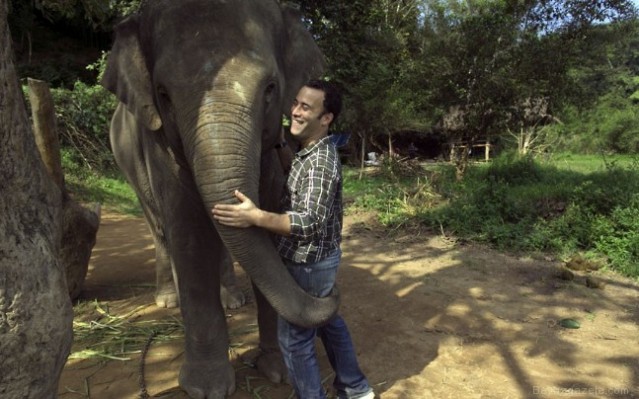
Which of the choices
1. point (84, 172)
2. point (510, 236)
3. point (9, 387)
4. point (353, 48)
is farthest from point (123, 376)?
point (353, 48)

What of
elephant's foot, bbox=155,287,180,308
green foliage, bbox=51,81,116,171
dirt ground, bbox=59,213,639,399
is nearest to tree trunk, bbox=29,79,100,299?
dirt ground, bbox=59,213,639,399

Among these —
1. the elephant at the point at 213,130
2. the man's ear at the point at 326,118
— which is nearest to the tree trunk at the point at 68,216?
the elephant at the point at 213,130

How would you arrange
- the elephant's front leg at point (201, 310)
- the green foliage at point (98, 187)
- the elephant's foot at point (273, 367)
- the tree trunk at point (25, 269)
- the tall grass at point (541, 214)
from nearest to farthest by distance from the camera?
the tree trunk at point (25, 269) < the elephant's front leg at point (201, 310) < the elephant's foot at point (273, 367) < the tall grass at point (541, 214) < the green foliage at point (98, 187)

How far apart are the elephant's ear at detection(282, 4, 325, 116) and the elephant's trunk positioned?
0.63m

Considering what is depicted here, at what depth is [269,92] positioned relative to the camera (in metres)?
2.51

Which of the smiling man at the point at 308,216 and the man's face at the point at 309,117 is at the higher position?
the man's face at the point at 309,117

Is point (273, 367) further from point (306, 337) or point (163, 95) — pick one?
point (163, 95)

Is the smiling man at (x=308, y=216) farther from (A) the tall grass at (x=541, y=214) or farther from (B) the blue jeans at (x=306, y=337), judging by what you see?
(A) the tall grass at (x=541, y=214)

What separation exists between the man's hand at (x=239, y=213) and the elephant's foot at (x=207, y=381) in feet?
4.24

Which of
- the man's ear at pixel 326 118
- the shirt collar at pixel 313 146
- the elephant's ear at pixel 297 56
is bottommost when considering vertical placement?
the shirt collar at pixel 313 146

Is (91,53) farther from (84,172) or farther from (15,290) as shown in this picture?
(15,290)

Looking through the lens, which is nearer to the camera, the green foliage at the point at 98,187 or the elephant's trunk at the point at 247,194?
the elephant's trunk at the point at 247,194

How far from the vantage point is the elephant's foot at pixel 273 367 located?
10.6 ft

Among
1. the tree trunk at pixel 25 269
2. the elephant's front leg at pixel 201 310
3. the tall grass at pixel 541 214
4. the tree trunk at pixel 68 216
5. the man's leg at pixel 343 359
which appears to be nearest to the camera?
the tree trunk at pixel 25 269
